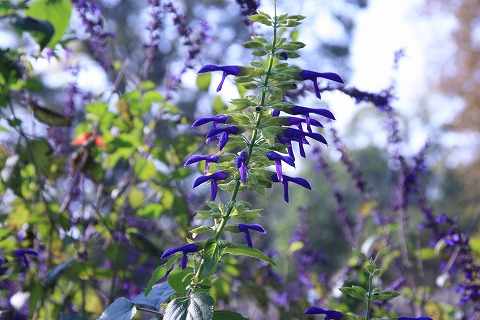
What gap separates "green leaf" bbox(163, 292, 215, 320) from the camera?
1.26 m

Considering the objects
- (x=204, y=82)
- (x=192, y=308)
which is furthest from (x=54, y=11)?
(x=192, y=308)

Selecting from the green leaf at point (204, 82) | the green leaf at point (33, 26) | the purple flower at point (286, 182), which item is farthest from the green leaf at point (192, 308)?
the green leaf at point (204, 82)

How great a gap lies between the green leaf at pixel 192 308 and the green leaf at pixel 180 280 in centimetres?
7

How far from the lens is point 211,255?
136cm

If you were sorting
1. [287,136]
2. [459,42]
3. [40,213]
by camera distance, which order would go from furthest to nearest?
[459,42], [40,213], [287,136]

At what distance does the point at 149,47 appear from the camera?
2807 millimetres

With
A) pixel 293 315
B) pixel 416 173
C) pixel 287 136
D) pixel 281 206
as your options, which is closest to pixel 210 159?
pixel 287 136

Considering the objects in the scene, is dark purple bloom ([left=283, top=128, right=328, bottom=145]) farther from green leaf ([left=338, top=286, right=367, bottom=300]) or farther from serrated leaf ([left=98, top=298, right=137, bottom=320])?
serrated leaf ([left=98, top=298, right=137, bottom=320])

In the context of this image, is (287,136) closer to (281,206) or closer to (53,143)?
(53,143)

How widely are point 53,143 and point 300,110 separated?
1918 mm

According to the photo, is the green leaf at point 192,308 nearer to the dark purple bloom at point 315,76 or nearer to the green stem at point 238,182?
the green stem at point 238,182

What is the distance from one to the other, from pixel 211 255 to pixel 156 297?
0.22m

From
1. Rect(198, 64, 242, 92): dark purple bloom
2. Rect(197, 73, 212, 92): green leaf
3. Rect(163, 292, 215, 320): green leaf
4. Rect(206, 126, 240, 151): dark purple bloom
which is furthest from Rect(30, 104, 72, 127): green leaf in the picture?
Rect(163, 292, 215, 320): green leaf

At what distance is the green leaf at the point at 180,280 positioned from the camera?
1405mm
